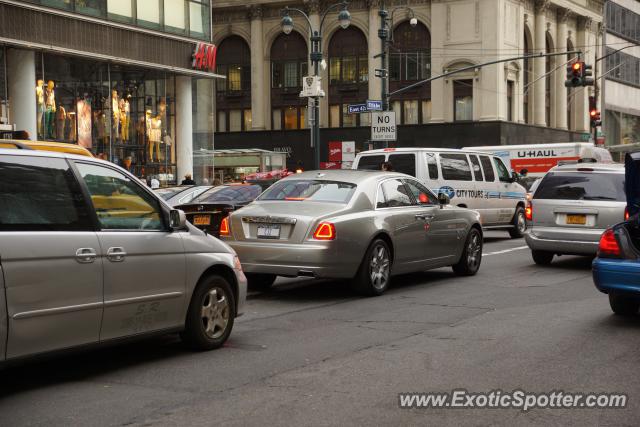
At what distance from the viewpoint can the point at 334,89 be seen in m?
62.5

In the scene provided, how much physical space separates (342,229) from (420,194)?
235cm

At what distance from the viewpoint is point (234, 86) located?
214ft

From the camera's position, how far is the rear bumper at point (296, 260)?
10.9 m

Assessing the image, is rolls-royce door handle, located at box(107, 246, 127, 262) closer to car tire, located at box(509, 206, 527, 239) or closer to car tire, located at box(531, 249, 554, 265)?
car tire, located at box(531, 249, 554, 265)

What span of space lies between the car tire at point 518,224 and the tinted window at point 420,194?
9.54 m

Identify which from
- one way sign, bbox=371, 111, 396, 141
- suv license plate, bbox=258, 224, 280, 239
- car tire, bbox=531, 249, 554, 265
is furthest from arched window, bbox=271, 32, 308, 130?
suv license plate, bbox=258, 224, 280, 239

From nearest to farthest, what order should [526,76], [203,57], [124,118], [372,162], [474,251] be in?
[474,251] → [372,162] → [124,118] → [203,57] → [526,76]

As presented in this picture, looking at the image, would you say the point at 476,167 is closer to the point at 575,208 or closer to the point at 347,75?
the point at 575,208

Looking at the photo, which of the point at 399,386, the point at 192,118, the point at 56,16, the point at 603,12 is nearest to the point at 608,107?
the point at 603,12

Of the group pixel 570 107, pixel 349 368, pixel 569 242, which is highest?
pixel 570 107

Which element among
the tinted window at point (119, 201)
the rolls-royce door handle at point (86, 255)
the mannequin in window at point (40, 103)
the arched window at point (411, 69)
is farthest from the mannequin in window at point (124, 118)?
the arched window at point (411, 69)

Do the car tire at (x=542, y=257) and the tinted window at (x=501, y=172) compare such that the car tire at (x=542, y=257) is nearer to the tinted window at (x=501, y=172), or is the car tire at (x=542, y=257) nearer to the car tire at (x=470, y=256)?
the car tire at (x=470, y=256)

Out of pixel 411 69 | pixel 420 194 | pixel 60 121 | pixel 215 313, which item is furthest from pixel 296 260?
pixel 411 69

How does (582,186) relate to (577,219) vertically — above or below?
above
